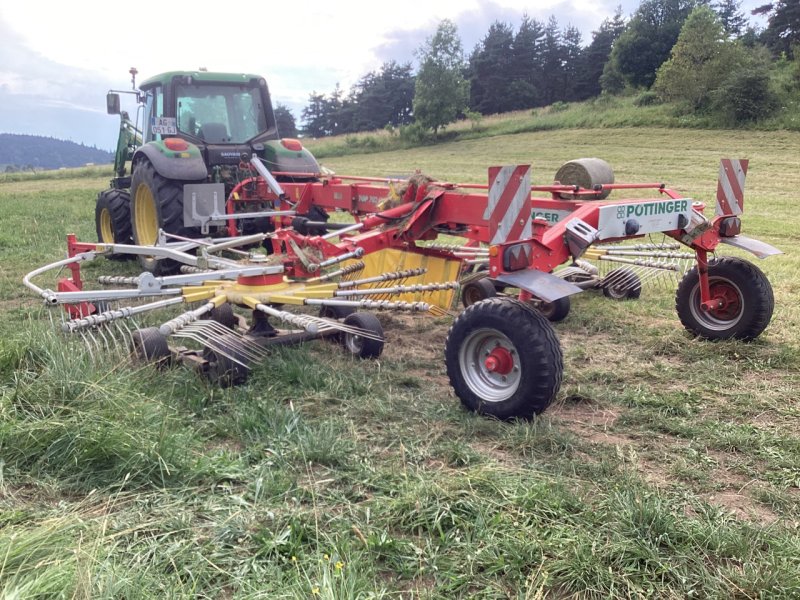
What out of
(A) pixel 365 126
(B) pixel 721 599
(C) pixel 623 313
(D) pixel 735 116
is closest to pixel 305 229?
(C) pixel 623 313

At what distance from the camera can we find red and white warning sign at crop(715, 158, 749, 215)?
463 cm

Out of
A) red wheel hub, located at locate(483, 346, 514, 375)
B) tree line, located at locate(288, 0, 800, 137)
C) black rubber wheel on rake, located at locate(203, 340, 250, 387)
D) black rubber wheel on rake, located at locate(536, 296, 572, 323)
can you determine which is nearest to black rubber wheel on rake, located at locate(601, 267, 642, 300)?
black rubber wheel on rake, located at locate(536, 296, 572, 323)

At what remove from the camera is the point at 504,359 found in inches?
137

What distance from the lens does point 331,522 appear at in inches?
94.1

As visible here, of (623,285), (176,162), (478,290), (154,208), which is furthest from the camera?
(154,208)

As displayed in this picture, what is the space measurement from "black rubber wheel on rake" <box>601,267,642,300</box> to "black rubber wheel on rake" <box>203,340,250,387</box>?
3.49 meters

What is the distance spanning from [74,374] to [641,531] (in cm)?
257

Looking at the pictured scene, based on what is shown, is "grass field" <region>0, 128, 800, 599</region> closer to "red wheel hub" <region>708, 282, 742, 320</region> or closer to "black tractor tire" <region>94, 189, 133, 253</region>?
"red wheel hub" <region>708, 282, 742, 320</region>

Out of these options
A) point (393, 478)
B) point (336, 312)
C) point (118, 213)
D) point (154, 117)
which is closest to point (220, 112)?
point (154, 117)

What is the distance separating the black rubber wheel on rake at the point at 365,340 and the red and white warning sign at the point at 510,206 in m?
1.20

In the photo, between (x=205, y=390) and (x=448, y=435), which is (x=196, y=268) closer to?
(x=205, y=390)

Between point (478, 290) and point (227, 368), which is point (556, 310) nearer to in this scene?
point (478, 290)

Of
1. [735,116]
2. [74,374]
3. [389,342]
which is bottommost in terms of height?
[389,342]

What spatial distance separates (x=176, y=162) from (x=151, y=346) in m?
3.36
